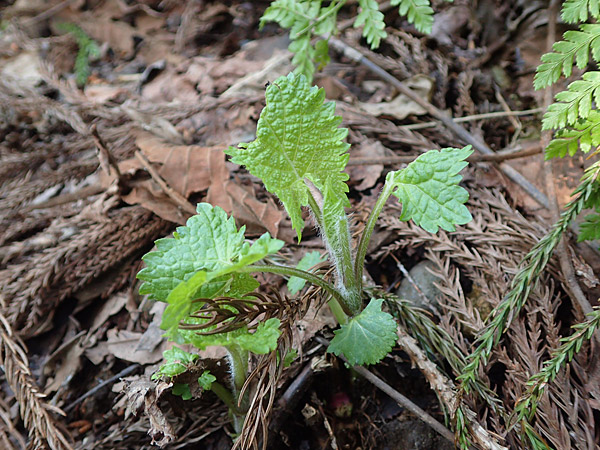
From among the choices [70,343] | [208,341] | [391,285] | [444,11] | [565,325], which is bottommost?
[70,343]

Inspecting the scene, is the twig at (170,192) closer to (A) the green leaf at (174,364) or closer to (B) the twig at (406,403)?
(A) the green leaf at (174,364)

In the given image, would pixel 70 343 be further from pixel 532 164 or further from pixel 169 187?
pixel 532 164

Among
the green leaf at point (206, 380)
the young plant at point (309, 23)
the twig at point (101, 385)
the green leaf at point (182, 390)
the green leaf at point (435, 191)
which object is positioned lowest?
the twig at point (101, 385)

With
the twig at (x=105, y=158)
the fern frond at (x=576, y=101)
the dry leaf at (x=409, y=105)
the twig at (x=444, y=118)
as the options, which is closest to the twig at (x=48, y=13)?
the twig at (x=105, y=158)

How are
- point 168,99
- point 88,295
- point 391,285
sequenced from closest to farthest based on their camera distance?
point 391,285 → point 88,295 → point 168,99

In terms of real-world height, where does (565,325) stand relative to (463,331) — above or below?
above

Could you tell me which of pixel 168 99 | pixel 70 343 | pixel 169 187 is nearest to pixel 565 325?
pixel 169 187
